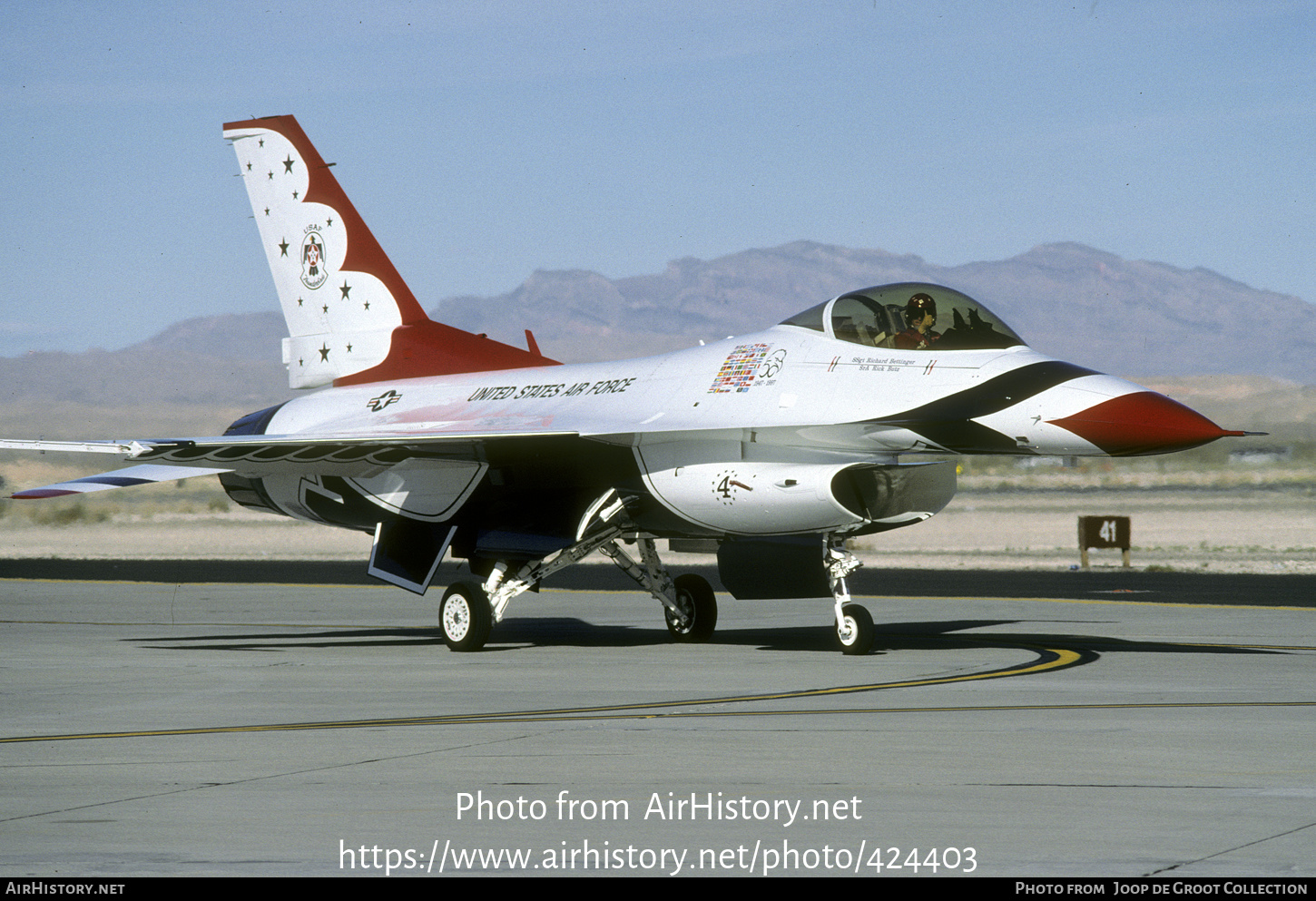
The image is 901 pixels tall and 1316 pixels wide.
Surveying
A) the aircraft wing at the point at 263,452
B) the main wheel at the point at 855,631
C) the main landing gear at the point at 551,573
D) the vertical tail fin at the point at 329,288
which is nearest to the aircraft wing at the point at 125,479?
the aircraft wing at the point at 263,452

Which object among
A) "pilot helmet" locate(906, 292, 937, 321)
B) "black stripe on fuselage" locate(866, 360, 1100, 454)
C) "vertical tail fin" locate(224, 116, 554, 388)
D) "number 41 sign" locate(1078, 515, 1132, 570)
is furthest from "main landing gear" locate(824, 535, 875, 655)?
"number 41 sign" locate(1078, 515, 1132, 570)

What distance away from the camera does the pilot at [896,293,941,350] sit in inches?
554

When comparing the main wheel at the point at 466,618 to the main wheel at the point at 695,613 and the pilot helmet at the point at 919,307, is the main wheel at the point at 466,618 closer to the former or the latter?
the main wheel at the point at 695,613

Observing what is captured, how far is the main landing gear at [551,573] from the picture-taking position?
16.4 m

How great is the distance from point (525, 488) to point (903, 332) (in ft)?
15.5

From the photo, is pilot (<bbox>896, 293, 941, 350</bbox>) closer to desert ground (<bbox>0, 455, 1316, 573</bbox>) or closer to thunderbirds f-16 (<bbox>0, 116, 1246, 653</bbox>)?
thunderbirds f-16 (<bbox>0, 116, 1246, 653</bbox>)

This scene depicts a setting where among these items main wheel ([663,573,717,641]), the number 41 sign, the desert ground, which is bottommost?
the desert ground

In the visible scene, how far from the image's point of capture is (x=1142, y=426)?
12.6 metres

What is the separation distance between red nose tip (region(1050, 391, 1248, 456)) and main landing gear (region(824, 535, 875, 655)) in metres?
2.72

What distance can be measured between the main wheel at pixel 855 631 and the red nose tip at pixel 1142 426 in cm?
300

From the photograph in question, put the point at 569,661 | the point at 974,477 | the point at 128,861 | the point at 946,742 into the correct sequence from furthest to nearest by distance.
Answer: the point at 974,477 < the point at 569,661 < the point at 946,742 < the point at 128,861
